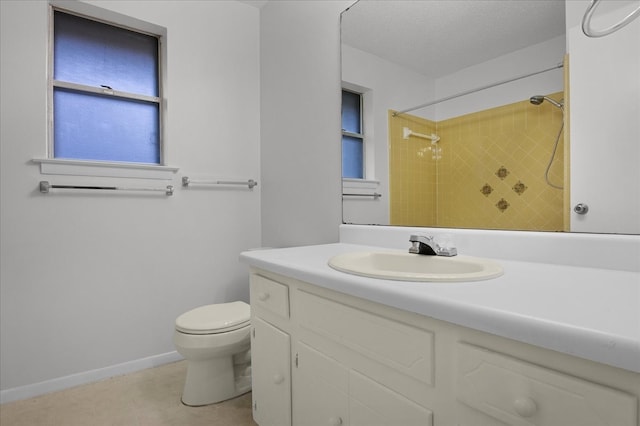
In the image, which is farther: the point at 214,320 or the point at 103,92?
the point at 103,92

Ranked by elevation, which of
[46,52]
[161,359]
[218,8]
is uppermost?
[218,8]

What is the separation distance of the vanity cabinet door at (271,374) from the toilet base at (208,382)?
40cm

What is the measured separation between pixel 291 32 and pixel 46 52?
1.39 m

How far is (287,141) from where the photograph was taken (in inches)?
88.8

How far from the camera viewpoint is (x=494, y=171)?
1186 mm

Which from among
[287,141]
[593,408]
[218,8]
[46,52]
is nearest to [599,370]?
[593,408]

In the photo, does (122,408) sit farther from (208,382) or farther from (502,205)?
(502,205)

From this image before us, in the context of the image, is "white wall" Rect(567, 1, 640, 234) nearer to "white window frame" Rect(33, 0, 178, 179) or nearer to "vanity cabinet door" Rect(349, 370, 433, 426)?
"vanity cabinet door" Rect(349, 370, 433, 426)

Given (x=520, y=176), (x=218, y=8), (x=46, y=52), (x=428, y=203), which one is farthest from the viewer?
(x=218, y=8)

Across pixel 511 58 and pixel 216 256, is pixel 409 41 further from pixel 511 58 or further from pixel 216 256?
pixel 216 256

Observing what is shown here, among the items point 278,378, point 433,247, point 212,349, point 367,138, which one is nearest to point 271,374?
point 278,378

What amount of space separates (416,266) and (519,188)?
17.0 inches

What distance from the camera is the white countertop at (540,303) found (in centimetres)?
48

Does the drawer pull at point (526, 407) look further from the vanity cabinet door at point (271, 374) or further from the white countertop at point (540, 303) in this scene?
the vanity cabinet door at point (271, 374)
